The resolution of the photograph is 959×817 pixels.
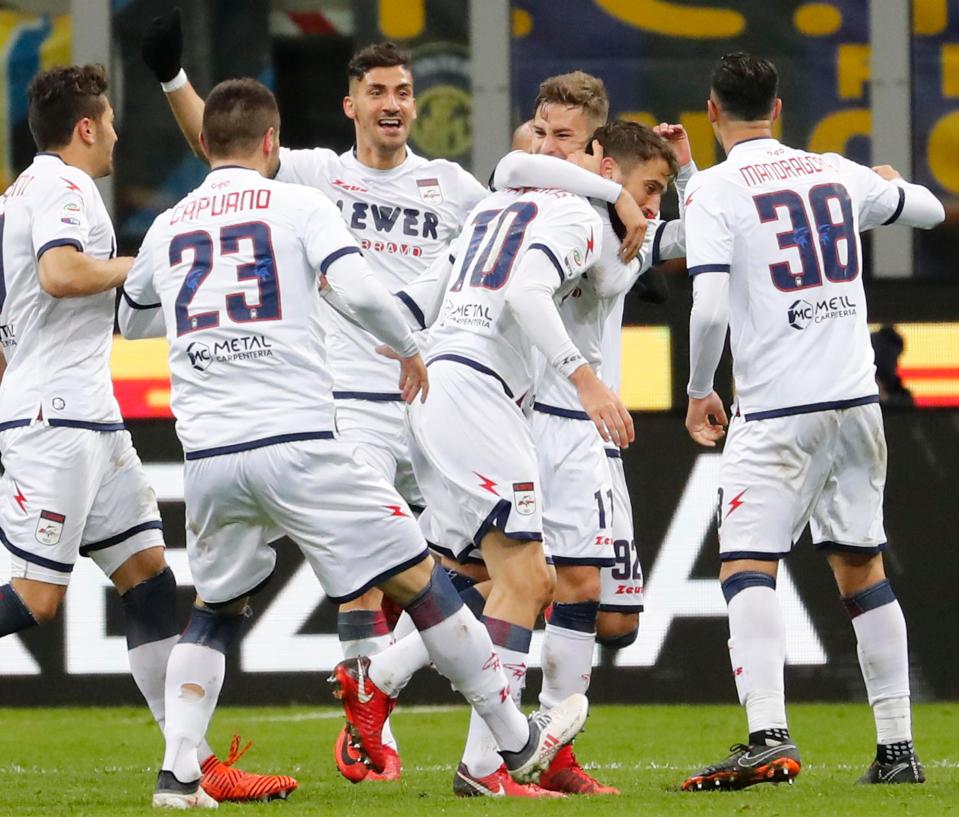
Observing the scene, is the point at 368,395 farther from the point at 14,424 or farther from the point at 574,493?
the point at 14,424

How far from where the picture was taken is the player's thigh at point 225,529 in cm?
563

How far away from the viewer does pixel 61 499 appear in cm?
645

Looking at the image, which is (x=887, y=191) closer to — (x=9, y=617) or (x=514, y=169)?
(x=514, y=169)

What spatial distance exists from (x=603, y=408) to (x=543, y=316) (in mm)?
342

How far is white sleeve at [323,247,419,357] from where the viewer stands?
5.59 m

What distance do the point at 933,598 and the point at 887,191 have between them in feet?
10.4

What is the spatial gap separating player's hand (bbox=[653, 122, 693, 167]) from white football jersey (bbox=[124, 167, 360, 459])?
173cm

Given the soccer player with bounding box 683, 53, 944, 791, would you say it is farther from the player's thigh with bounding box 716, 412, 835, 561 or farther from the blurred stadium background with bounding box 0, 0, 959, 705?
the blurred stadium background with bounding box 0, 0, 959, 705

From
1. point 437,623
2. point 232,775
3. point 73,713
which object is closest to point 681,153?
point 437,623

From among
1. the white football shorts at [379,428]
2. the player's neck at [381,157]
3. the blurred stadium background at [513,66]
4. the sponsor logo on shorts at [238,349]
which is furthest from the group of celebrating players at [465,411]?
the blurred stadium background at [513,66]

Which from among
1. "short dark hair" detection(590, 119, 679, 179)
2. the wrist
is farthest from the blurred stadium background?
the wrist

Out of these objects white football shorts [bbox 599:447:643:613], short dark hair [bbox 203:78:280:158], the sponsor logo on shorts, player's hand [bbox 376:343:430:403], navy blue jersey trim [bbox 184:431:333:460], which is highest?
short dark hair [bbox 203:78:280:158]

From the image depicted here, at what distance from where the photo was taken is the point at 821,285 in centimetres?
635

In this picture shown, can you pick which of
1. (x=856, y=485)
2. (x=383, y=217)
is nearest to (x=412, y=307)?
(x=383, y=217)
